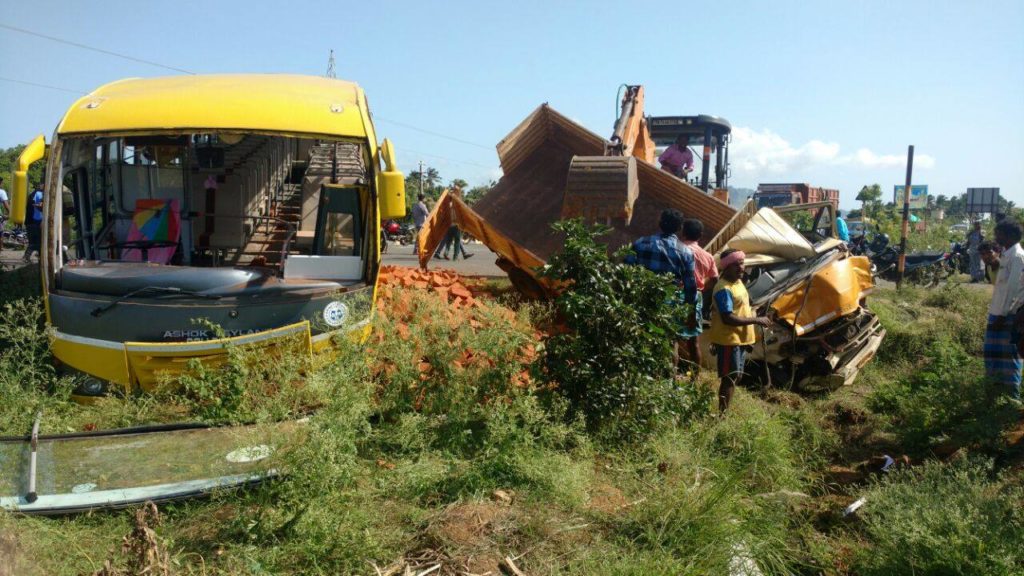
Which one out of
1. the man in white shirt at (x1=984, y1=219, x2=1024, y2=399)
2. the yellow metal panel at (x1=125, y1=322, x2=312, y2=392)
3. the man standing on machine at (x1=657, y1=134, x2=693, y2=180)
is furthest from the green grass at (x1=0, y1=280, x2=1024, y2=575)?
the man standing on machine at (x1=657, y1=134, x2=693, y2=180)

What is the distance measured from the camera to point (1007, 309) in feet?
19.8

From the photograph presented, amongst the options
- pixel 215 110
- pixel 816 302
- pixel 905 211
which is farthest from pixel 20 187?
pixel 905 211

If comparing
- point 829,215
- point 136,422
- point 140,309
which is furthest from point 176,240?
point 829,215

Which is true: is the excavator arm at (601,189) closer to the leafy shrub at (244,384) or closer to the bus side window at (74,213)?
the leafy shrub at (244,384)

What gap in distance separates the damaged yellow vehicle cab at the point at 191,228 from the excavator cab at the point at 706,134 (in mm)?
8032

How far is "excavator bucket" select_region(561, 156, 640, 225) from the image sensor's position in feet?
24.8

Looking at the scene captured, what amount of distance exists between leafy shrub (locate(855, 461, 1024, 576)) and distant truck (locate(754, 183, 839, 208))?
22.8 meters

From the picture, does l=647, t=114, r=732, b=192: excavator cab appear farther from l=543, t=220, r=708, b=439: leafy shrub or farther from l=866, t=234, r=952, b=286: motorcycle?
l=543, t=220, r=708, b=439: leafy shrub

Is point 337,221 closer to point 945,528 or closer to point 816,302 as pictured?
point 816,302

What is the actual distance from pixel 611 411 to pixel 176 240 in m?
3.84

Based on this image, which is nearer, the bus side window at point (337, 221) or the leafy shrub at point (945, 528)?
the leafy shrub at point (945, 528)

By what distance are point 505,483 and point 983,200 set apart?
1157 inches

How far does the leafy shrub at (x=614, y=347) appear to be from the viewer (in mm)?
4969

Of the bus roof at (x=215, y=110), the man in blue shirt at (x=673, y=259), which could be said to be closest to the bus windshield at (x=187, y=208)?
the bus roof at (x=215, y=110)
